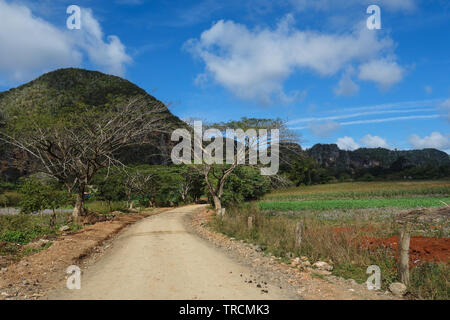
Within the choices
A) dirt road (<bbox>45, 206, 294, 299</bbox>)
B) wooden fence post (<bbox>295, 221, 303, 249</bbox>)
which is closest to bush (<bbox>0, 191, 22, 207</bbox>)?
dirt road (<bbox>45, 206, 294, 299</bbox>)

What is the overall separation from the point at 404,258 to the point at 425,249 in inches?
82.7

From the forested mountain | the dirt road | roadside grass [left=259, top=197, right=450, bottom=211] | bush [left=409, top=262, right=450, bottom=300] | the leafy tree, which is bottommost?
roadside grass [left=259, top=197, right=450, bottom=211]

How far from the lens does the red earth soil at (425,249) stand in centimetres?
744

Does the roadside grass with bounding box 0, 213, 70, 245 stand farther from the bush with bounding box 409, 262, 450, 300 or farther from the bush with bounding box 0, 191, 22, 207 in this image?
the bush with bounding box 0, 191, 22, 207

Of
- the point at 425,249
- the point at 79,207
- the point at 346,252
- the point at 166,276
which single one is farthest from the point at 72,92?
the point at 425,249

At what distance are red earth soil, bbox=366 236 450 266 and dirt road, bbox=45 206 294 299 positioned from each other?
13.1 feet

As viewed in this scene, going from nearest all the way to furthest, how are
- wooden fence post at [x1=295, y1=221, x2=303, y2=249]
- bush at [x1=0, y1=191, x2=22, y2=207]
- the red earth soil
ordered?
the red earth soil, wooden fence post at [x1=295, y1=221, x2=303, y2=249], bush at [x1=0, y1=191, x2=22, y2=207]

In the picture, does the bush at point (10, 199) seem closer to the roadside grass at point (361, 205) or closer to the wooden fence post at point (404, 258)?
the roadside grass at point (361, 205)

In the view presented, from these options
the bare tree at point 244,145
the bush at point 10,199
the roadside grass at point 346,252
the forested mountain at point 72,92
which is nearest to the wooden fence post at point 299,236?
the roadside grass at point 346,252

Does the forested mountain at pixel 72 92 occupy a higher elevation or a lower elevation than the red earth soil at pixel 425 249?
higher

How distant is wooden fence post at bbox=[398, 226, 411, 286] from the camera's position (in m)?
6.49

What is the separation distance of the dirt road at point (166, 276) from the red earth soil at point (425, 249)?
4003 millimetres

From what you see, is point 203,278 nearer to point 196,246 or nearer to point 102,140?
point 196,246

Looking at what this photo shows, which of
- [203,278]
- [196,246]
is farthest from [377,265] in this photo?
[196,246]
